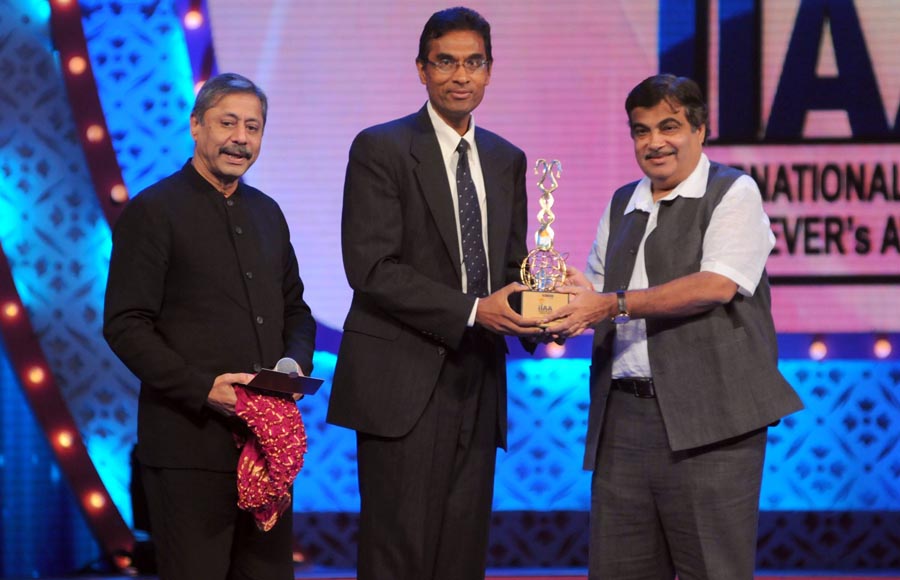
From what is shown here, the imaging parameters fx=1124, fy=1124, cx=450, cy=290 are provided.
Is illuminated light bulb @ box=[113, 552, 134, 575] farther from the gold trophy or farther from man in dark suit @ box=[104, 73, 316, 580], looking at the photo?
the gold trophy

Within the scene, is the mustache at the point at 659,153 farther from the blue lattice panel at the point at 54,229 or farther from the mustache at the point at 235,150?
the blue lattice panel at the point at 54,229

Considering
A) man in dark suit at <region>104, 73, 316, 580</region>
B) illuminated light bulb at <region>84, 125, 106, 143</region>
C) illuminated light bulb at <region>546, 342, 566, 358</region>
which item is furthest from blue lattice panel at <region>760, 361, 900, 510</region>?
illuminated light bulb at <region>84, 125, 106, 143</region>

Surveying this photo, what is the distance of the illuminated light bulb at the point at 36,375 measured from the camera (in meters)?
4.59

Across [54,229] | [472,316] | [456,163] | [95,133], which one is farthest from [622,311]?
[54,229]

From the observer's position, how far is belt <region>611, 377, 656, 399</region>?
279cm

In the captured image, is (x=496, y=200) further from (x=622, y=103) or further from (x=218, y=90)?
(x=622, y=103)

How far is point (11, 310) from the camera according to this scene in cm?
457

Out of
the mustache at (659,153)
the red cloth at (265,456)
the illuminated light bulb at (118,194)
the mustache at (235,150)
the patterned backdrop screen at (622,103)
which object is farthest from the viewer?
the illuminated light bulb at (118,194)

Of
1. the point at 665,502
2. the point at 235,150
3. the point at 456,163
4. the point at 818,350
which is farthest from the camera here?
the point at 818,350

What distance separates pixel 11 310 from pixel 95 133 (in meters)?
0.80

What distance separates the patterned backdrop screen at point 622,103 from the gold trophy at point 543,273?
1.64 meters

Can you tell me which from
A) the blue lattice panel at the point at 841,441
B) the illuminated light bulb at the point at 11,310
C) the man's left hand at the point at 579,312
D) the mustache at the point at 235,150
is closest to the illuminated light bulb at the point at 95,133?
the illuminated light bulb at the point at 11,310

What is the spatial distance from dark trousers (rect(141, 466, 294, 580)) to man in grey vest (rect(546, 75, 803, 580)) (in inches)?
34.2

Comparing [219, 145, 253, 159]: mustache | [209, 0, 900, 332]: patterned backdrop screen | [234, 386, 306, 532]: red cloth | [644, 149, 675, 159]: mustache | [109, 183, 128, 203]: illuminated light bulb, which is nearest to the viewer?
[234, 386, 306, 532]: red cloth
